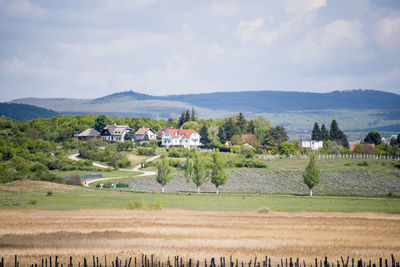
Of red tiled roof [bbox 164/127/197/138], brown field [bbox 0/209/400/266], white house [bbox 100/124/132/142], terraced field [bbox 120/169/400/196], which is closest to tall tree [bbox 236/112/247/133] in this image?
red tiled roof [bbox 164/127/197/138]

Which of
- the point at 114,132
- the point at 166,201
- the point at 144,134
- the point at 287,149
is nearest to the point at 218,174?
the point at 166,201

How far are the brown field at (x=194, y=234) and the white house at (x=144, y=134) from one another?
83.7 meters

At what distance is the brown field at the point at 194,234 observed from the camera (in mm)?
27203

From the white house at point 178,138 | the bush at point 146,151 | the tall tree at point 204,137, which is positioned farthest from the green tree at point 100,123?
the bush at point 146,151

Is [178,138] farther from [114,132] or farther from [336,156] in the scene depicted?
[336,156]

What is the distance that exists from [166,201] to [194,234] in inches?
918

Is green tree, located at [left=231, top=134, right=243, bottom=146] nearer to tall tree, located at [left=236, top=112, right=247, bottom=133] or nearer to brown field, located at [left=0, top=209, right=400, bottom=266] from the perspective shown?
tall tree, located at [left=236, top=112, right=247, bottom=133]

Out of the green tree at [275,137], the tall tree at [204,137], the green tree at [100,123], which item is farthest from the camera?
the green tree at [100,123]

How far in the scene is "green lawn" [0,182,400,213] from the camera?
49.8 meters

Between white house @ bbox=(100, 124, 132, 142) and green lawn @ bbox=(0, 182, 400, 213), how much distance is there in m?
61.9

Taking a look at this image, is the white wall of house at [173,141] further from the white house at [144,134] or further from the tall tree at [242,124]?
the tall tree at [242,124]

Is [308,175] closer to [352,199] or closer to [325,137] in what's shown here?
[352,199]

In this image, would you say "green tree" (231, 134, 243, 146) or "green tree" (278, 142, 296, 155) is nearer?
"green tree" (278, 142, 296, 155)

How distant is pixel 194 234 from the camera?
3281cm
